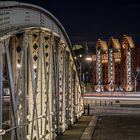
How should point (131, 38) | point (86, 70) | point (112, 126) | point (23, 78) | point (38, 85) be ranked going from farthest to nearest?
point (86, 70) < point (131, 38) < point (112, 126) < point (38, 85) < point (23, 78)

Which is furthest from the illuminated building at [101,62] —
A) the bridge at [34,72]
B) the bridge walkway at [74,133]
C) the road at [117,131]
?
the bridge at [34,72]

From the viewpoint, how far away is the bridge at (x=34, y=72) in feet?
39.4

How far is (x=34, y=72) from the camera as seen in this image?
644 inches

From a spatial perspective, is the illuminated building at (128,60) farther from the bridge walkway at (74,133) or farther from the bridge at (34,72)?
the bridge at (34,72)

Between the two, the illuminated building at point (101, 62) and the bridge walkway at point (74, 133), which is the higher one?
the illuminated building at point (101, 62)

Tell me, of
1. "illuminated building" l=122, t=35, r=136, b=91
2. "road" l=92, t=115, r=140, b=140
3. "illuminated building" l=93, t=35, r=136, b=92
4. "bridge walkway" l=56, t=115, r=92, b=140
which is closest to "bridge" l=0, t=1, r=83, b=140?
"bridge walkway" l=56, t=115, r=92, b=140

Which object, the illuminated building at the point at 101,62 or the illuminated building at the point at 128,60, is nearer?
the illuminated building at the point at 128,60

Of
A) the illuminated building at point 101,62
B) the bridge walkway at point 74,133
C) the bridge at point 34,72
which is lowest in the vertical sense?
the bridge walkway at point 74,133

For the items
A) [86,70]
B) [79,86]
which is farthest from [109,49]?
[79,86]

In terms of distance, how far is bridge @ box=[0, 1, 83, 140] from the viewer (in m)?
12.0

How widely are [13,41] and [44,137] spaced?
481 centimetres

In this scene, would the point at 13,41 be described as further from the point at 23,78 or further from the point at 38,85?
the point at 38,85

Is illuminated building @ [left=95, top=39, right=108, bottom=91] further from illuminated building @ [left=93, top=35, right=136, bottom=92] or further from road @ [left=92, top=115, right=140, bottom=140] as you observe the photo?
road @ [left=92, top=115, right=140, bottom=140]

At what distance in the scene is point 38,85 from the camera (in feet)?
55.8
